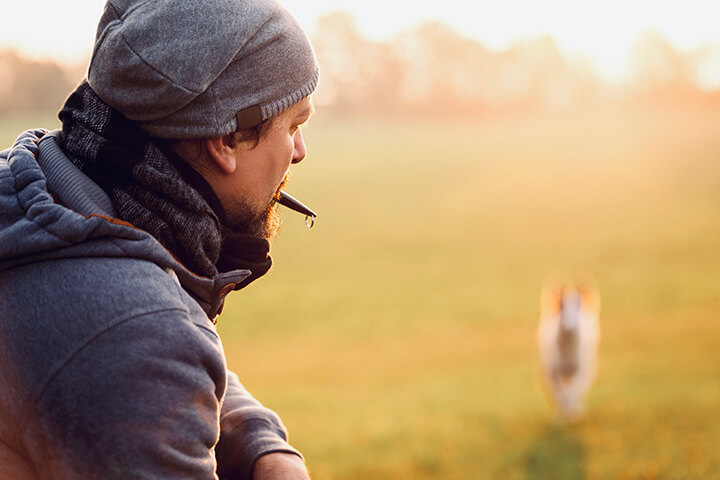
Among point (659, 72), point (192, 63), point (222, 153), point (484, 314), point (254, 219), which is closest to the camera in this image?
point (192, 63)

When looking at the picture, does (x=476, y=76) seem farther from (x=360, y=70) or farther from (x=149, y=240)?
(x=149, y=240)

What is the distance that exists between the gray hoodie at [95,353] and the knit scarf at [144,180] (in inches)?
4.3

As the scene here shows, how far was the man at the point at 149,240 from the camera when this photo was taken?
4.03ft

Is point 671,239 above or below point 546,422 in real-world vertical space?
above

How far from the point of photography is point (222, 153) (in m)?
1.65

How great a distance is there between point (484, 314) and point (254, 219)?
49.5ft

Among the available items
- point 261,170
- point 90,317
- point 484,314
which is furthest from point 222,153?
point 484,314

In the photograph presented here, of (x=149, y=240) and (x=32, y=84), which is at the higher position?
(x=32, y=84)

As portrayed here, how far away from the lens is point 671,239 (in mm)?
24375

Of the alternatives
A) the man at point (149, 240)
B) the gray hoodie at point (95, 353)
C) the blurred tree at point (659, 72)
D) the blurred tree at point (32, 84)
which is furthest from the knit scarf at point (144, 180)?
the blurred tree at point (659, 72)

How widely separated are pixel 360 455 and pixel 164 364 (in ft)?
20.1

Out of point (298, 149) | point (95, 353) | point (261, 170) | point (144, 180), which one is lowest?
point (95, 353)

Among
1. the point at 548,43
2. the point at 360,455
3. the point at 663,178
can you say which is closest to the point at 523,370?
the point at 360,455

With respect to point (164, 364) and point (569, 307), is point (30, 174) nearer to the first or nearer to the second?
point (164, 364)
